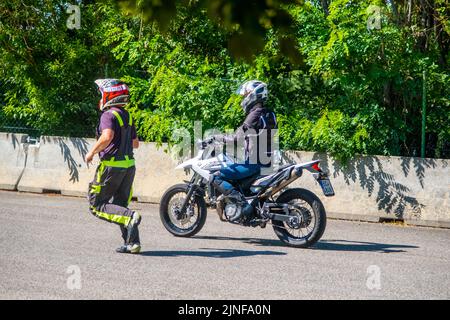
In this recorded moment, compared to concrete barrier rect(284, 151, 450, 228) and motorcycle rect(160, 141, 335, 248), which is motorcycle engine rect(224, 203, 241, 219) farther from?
concrete barrier rect(284, 151, 450, 228)

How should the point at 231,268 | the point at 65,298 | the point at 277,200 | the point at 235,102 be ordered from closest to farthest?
the point at 65,298 < the point at 231,268 < the point at 277,200 < the point at 235,102

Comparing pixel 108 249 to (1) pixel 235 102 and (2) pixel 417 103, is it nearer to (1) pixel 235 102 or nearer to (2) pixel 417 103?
(1) pixel 235 102

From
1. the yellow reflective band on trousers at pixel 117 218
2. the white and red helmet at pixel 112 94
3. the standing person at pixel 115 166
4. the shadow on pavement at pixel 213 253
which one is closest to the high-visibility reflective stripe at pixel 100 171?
the standing person at pixel 115 166

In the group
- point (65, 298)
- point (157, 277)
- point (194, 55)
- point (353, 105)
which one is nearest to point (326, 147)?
point (353, 105)

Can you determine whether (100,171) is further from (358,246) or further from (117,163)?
(358,246)

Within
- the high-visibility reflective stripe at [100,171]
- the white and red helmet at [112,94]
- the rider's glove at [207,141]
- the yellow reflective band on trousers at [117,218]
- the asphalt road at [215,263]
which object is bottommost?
the asphalt road at [215,263]

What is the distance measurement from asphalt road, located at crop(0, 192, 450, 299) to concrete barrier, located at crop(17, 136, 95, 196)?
118 inches

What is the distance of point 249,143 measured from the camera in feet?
32.8

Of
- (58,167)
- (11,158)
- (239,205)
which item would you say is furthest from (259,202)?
(11,158)

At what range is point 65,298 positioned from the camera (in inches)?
267

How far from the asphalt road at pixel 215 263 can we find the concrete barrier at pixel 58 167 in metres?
3.00

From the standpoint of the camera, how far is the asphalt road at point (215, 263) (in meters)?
7.26

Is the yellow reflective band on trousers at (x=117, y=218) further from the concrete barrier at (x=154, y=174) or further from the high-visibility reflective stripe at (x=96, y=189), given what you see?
the concrete barrier at (x=154, y=174)
